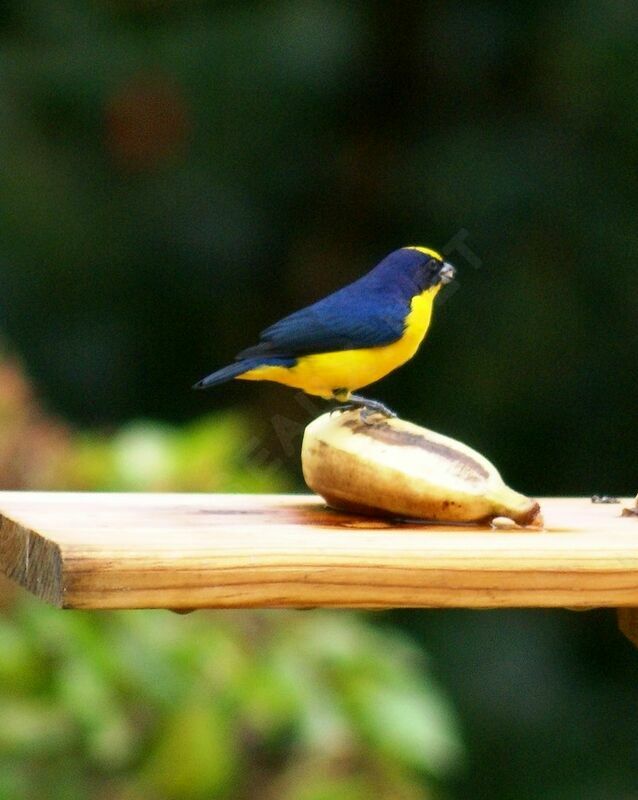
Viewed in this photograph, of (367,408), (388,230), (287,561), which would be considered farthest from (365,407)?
(388,230)

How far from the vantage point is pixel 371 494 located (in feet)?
8.57

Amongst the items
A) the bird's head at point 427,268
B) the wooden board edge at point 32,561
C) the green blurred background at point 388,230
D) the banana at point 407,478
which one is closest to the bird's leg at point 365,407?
the banana at point 407,478

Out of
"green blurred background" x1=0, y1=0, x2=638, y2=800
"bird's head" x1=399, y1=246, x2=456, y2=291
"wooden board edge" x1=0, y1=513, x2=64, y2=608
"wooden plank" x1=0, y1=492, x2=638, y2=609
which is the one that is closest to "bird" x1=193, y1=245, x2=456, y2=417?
"bird's head" x1=399, y1=246, x2=456, y2=291

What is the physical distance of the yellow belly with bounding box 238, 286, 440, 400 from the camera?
2.94 metres

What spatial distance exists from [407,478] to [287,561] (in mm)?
505

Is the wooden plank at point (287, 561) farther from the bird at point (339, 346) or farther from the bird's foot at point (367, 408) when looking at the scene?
the bird at point (339, 346)

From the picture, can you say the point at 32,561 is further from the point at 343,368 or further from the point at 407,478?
the point at 343,368

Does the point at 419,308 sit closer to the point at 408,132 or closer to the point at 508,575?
the point at 508,575

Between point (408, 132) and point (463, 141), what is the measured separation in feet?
0.81

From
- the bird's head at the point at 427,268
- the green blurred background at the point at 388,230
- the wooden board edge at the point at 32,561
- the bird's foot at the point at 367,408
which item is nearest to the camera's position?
the wooden board edge at the point at 32,561

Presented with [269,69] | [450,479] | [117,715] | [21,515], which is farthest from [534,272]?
[21,515]

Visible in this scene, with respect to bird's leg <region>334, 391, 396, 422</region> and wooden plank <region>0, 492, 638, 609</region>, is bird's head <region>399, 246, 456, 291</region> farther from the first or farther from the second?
wooden plank <region>0, 492, 638, 609</region>

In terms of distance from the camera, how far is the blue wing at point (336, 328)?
2.93 metres

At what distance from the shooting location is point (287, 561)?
2.13m
